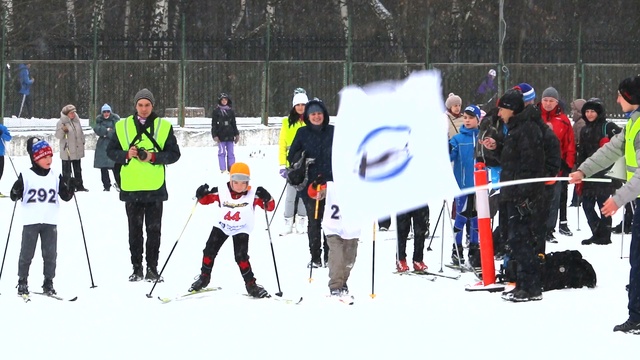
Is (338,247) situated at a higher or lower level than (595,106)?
lower

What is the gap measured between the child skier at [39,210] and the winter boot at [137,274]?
1.02m

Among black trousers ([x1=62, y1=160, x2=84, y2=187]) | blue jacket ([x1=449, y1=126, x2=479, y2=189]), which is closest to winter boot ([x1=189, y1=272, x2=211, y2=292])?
blue jacket ([x1=449, y1=126, x2=479, y2=189])

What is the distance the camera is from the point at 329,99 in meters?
28.9

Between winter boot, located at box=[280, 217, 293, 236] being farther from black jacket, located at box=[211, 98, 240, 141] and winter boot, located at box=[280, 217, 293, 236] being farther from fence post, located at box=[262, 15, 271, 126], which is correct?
fence post, located at box=[262, 15, 271, 126]

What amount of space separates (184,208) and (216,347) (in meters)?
9.16

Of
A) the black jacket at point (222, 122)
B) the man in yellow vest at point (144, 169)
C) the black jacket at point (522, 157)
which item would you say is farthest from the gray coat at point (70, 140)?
the black jacket at point (522, 157)

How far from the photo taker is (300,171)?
11.3 metres

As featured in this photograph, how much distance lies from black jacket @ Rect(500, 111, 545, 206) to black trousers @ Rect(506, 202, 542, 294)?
12 centimetres

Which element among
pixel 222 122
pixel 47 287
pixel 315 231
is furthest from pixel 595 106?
pixel 222 122

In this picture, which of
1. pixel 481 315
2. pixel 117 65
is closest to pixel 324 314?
pixel 481 315

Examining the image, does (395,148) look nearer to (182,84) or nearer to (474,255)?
(474,255)

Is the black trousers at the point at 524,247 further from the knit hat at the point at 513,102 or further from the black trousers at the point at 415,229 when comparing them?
the black trousers at the point at 415,229

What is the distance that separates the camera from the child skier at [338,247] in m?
10.2

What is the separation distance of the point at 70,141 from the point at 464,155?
9.69 meters
